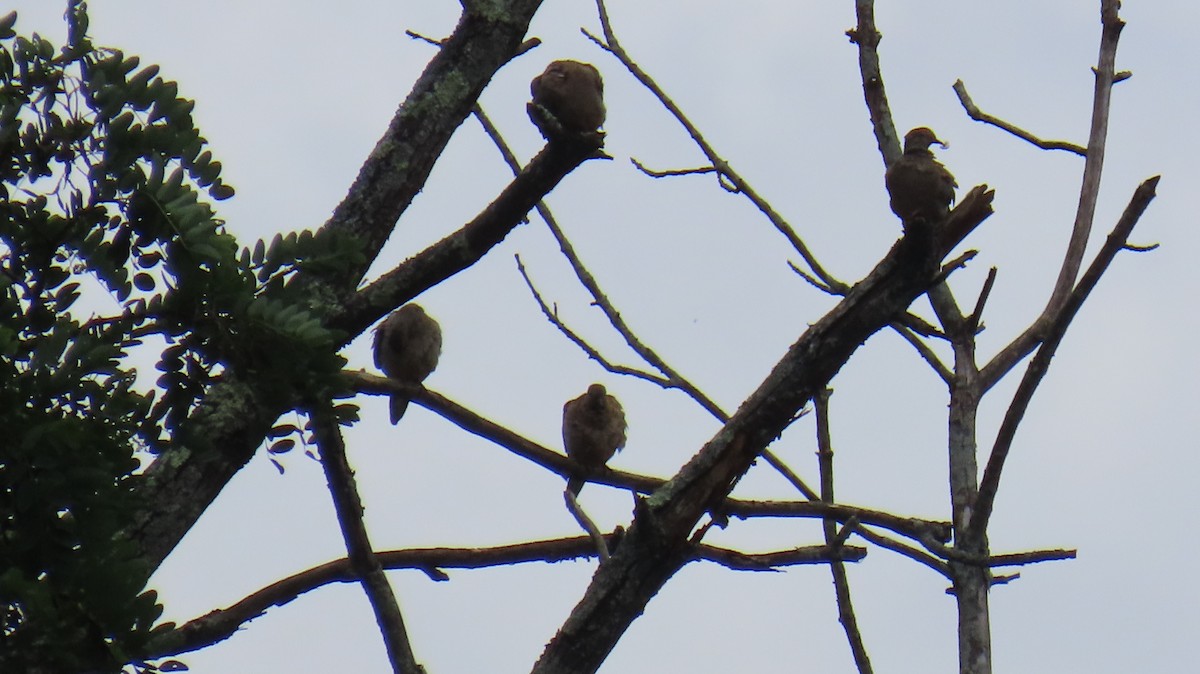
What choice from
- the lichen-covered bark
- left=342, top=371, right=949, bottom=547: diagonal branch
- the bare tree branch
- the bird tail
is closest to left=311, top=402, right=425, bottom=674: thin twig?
left=342, top=371, right=949, bottom=547: diagonal branch

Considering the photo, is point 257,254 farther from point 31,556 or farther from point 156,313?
point 31,556

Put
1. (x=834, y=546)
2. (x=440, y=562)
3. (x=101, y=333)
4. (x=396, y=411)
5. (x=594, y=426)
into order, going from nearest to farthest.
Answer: (x=101, y=333) < (x=834, y=546) < (x=440, y=562) < (x=594, y=426) < (x=396, y=411)

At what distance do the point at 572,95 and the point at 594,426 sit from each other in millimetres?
3526

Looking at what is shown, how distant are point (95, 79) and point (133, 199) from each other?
0.23m

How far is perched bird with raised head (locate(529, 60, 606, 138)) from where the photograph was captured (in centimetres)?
383

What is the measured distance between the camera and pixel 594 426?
289 inches

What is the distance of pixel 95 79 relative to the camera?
8.20 ft

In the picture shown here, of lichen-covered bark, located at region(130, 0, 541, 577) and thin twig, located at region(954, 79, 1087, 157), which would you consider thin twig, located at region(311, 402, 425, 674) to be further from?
thin twig, located at region(954, 79, 1087, 157)

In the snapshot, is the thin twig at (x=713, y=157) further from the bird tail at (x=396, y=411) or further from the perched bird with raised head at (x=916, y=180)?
the bird tail at (x=396, y=411)

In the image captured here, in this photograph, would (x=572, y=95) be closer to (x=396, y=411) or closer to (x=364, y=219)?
(x=364, y=219)

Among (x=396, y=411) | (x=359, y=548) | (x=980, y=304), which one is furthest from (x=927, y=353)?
(x=396, y=411)

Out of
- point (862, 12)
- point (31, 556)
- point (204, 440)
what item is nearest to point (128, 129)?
point (204, 440)

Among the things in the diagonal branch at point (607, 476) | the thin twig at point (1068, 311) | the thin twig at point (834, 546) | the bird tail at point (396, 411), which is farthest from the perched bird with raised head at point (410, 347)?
the thin twig at point (1068, 311)

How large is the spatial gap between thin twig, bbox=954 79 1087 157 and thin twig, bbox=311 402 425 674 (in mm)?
2590
